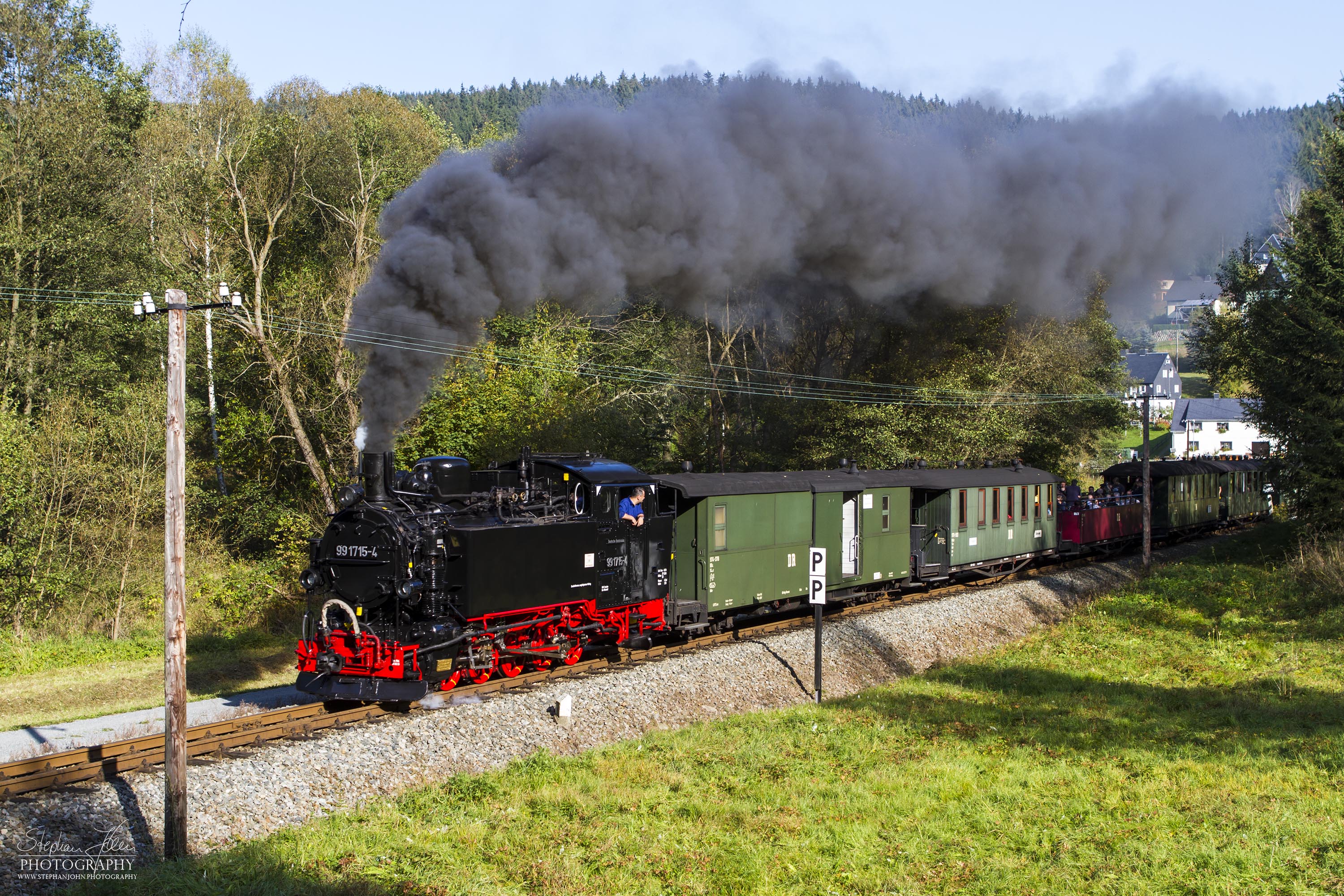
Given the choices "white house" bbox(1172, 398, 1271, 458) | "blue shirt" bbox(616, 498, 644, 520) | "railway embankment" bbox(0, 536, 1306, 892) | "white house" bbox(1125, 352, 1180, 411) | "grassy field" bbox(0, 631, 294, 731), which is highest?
"white house" bbox(1125, 352, 1180, 411)

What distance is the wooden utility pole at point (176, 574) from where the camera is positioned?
6688 mm

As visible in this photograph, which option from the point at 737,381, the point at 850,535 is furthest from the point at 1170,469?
the point at 850,535

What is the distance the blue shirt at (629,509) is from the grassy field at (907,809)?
115 inches

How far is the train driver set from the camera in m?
12.3

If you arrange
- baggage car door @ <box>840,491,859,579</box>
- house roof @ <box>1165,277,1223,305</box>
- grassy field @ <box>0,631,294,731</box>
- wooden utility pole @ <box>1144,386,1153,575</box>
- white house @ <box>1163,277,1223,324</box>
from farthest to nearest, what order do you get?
house roof @ <box>1165,277,1223,305</box>
white house @ <box>1163,277,1223,324</box>
wooden utility pole @ <box>1144,386,1153,575</box>
baggage car door @ <box>840,491,859,579</box>
grassy field @ <box>0,631,294,731</box>

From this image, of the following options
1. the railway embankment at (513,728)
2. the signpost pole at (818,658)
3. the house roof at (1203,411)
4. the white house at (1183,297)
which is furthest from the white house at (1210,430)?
the signpost pole at (818,658)

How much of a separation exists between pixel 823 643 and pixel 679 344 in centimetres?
1885

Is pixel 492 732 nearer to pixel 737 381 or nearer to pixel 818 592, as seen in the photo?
pixel 818 592

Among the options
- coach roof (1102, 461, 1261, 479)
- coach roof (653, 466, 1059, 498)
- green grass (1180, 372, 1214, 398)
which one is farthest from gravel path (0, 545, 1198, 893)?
green grass (1180, 372, 1214, 398)

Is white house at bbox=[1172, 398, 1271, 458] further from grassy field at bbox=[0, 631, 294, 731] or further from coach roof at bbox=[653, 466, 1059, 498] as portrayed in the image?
grassy field at bbox=[0, 631, 294, 731]

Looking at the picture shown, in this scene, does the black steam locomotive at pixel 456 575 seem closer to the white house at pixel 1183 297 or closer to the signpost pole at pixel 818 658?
the signpost pole at pixel 818 658

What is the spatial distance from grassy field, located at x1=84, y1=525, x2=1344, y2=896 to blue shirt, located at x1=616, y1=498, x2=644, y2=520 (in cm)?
292

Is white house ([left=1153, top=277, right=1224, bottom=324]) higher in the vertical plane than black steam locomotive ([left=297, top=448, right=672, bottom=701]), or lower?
higher

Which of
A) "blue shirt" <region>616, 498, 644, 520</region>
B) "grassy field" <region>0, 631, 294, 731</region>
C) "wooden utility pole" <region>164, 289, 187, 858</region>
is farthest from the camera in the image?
"grassy field" <region>0, 631, 294, 731</region>
